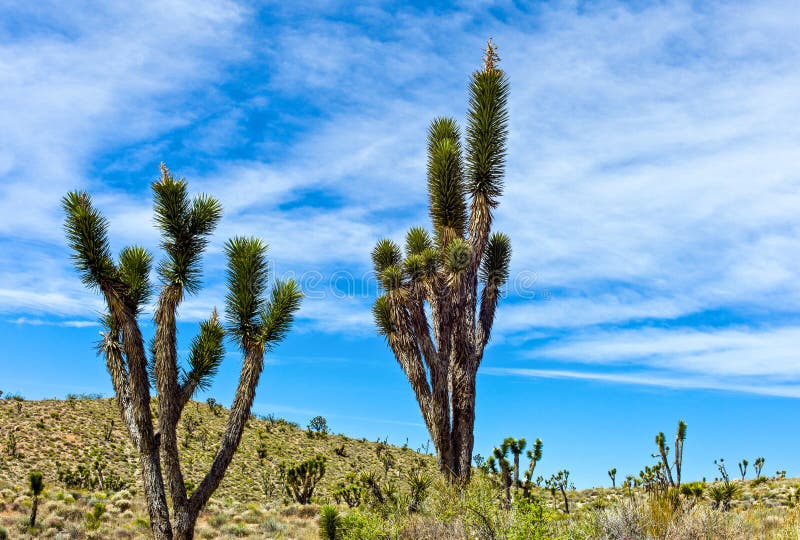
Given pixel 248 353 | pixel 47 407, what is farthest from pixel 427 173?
pixel 47 407

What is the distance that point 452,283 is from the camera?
13.8 m

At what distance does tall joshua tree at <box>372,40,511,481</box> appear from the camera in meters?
13.6

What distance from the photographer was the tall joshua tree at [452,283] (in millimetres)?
13609

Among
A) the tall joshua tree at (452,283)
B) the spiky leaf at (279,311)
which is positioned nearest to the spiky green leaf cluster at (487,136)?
the tall joshua tree at (452,283)

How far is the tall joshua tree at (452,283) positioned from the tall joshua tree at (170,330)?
2.81 m

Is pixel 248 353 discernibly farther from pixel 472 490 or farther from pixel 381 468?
pixel 381 468

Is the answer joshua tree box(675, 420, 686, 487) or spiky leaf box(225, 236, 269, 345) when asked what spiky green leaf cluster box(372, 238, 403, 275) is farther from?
joshua tree box(675, 420, 686, 487)

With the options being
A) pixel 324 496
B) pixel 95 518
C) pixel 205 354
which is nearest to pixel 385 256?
pixel 205 354

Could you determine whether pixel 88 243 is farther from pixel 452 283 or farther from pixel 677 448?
pixel 677 448

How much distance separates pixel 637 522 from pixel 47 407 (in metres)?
42.7

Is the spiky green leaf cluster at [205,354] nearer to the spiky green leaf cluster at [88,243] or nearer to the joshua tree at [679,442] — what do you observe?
the spiky green leaf cluster at [88,243]

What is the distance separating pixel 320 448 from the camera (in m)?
44.2

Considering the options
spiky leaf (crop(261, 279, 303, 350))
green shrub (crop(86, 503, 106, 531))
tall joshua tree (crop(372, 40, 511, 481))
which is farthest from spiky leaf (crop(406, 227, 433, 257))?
green shrub (crop(86, 503, 106, 531))

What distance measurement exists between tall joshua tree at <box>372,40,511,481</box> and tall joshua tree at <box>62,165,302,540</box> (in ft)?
9.21
